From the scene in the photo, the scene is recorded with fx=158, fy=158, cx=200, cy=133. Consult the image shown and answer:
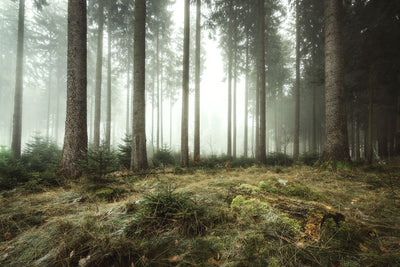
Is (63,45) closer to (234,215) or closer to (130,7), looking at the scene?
(130,7)

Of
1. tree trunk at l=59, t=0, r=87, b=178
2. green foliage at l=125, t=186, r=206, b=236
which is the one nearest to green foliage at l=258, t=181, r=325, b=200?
green foliage at l=125, t=186, r=206, b=236

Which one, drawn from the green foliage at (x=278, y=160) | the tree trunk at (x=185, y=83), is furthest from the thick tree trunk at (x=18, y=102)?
the green foliage at (x=278, y=160)

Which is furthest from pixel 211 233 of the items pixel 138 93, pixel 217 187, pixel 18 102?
pixel 18 102

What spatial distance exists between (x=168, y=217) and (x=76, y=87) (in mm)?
4907

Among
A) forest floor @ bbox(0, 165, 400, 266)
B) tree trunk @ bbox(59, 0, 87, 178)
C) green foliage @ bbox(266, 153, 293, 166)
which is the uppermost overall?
tree trunk @ bbox(59, 0, 87, 178)

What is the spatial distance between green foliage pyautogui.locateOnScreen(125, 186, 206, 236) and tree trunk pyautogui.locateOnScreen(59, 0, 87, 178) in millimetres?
3840

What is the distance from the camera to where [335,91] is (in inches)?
215

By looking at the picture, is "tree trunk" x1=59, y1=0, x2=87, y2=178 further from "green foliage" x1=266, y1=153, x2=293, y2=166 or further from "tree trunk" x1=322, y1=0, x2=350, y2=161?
Answer: "green foliage" x1=266, y1=153, x2=293, y2=166

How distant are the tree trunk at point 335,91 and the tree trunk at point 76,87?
7.91 metres

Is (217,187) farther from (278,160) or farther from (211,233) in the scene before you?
(278,160)

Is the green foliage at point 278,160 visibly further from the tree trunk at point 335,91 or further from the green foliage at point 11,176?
the green foliage at point 11,176

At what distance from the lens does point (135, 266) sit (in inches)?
48.7

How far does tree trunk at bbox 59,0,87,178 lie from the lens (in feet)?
14.9

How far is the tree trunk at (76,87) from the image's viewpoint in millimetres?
4539
